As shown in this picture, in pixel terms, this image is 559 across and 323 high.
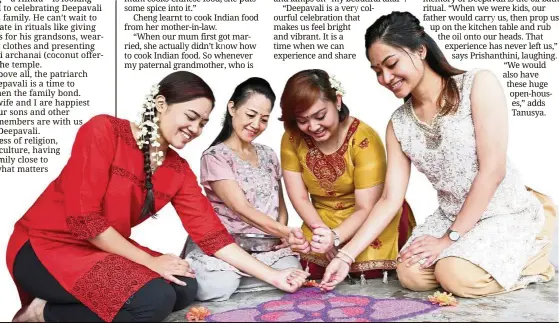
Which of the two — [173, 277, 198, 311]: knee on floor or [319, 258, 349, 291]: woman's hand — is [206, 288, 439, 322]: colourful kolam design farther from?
[173, 277, 198, 311]: knee on floor

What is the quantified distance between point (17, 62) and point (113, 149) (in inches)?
57.9

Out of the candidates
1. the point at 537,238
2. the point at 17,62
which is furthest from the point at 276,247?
the point at 17,62

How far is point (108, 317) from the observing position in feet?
10.8

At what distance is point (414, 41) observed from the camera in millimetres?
3748

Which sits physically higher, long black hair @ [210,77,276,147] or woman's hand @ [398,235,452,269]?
long black hair @ [210,77,276,147]

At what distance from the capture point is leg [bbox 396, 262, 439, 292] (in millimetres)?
3855

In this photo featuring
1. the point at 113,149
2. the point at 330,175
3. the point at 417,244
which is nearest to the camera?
the point at 113,149

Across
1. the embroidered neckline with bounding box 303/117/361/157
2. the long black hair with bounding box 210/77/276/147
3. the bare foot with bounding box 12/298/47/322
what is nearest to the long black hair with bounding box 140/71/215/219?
the long black hair with bounding box 210/77/276/147

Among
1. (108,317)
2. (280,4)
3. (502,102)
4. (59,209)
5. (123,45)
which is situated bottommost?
(108,317)

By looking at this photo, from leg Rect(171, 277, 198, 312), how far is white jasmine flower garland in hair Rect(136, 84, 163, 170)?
63cm

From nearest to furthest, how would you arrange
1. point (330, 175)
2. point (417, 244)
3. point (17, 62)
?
point (417, 244)
point (330, 175)
point (17, 62)

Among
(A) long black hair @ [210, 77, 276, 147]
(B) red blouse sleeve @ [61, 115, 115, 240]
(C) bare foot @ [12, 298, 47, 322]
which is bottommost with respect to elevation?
(C) bare foot @ [12, 298, 47, 322]

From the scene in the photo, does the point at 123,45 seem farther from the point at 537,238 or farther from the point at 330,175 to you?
the point at 537,238

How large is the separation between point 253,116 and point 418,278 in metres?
1.33
